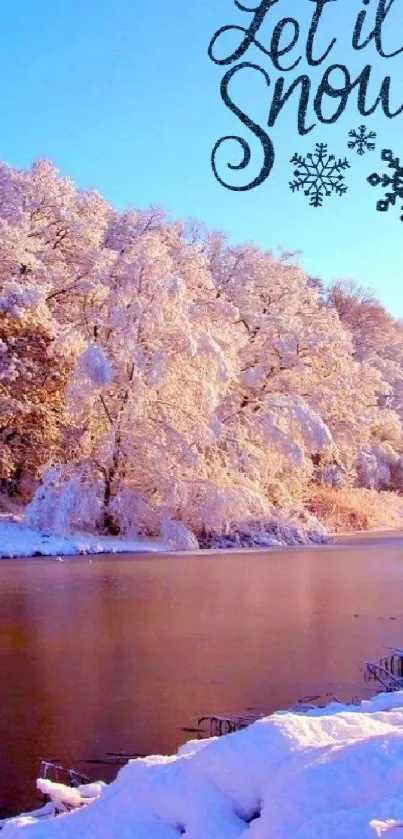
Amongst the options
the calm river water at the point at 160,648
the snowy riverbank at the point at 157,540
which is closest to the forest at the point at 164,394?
the snowy riverbank at the point at 157,540

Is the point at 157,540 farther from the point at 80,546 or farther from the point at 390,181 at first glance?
the point at 390,181

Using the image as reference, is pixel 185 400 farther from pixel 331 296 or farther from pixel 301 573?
pixel 331 296

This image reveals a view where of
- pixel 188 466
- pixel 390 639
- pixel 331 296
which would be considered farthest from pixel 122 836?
pixel 331 296

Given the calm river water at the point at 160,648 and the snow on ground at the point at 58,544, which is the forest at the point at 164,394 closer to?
the snow on ground at the point at 58,544

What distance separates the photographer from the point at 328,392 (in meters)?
24.6

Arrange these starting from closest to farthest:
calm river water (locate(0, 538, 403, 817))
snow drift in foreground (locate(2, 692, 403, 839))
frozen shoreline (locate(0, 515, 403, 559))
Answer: snow drift in foreground (locate(2, 692, 403, 839)), calm river water (locate(0, 538, 403, 817)), frozen shoreline (locate(0, 515, 403, 559))

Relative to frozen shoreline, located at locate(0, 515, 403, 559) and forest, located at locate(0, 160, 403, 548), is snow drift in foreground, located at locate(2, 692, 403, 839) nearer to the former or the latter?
frozen shoreline, located at locate(0, 515, 403, 559)

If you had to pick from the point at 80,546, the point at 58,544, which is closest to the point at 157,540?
the point at 80,546

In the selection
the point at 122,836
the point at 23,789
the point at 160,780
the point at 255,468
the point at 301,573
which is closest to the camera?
the point at 122,836

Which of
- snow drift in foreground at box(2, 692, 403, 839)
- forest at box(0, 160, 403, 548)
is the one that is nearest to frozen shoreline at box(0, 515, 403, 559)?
forest at box(0, 160, 403, 548)

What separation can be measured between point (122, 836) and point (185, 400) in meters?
17.7

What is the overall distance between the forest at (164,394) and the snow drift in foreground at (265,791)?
15183 mm

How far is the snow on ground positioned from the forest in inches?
13.6

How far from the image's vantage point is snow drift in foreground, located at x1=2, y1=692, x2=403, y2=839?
97.3 inches
